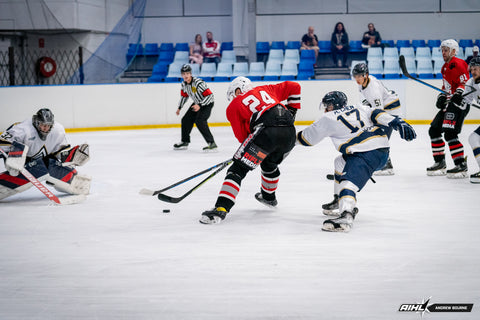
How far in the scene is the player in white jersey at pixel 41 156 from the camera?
443 cm

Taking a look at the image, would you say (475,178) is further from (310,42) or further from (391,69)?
(310,42)

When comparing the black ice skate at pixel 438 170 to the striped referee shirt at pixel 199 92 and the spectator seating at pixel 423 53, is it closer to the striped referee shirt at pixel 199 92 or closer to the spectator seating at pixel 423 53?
the striped referee shirt at pixel 199 92

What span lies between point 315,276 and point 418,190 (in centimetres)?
254

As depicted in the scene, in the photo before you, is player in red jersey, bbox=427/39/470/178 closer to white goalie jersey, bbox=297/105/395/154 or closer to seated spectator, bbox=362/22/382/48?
white goalie jersey, bbox=297/105/395/154

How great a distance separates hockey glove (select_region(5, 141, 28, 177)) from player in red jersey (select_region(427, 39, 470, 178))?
11.9 feet

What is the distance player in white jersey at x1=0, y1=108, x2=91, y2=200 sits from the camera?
4.43 meters

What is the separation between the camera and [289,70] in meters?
12.2

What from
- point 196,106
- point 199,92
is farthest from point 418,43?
point 196,106

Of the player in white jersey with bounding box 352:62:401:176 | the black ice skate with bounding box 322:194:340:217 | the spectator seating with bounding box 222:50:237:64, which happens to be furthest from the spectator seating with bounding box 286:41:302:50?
the black ice skate with bounding box 322:194:340:217

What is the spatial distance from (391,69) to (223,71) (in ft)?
11.2

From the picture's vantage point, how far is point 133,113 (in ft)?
36.2

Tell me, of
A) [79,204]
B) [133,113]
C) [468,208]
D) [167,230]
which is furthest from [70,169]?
[133,113]

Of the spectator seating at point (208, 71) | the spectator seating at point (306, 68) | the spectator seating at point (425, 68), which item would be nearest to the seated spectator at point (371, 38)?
the spectator seating at point (425, 68)

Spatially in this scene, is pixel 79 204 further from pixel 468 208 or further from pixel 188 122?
pixel 188 122
